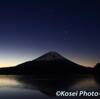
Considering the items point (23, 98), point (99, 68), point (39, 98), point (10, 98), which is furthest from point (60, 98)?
point (99, 68)

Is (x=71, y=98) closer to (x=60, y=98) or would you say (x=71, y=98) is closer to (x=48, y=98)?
(x=60, y=98)

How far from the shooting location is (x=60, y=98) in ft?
60.2

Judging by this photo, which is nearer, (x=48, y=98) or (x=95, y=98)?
(x=95, y=98)

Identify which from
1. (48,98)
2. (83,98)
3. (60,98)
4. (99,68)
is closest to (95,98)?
(83,98)

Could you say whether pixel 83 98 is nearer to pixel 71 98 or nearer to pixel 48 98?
pixel 71 98

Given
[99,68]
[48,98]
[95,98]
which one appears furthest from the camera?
[99,68]

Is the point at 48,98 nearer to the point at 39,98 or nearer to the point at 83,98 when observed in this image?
the point at 39,98

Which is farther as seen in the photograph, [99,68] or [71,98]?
[99,68]

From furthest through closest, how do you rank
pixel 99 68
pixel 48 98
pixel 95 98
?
pixel 99 68
pixel 48 98
pixel 95 98

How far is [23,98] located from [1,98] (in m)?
2.03

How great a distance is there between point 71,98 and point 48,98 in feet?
7.44

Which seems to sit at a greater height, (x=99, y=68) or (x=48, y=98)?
(x=99, y=68)

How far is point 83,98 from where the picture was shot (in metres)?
18.1

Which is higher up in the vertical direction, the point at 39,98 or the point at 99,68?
the point at 99,68
